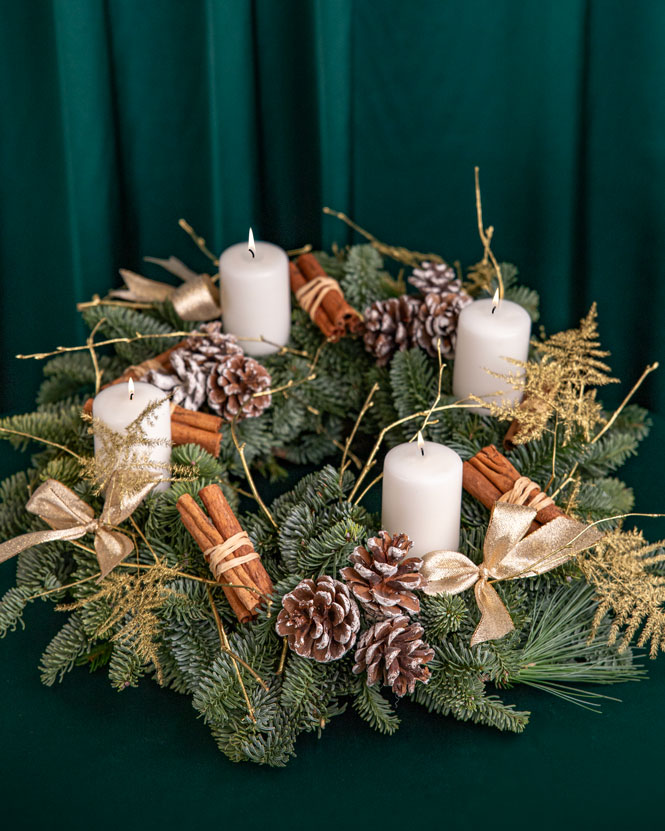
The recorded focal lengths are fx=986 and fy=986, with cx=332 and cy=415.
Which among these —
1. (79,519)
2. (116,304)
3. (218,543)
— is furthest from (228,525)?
(116,304)

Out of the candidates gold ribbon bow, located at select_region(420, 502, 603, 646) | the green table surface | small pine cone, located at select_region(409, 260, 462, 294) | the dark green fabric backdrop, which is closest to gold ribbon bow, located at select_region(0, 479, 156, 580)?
the green table surface

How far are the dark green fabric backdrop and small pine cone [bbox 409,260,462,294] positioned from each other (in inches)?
9.9

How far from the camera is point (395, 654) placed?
73 centimetres

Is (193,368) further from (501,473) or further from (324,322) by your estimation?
(501,473)

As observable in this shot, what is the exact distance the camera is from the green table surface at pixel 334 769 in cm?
71

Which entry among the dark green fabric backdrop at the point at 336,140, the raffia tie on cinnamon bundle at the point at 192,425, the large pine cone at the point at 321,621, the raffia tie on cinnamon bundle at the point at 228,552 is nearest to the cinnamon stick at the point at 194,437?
the raffia tie on cinnamon bundle at the point at 192,425

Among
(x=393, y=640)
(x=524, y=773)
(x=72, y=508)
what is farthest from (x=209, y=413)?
(x=524, y=773)

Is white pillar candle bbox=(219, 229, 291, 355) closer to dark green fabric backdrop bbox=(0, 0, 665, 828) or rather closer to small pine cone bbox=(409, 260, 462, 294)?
small pine cone bbox=(409, 260, 462, 294)

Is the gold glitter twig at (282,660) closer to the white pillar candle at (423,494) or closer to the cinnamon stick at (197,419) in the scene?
the white pillar candle at (423,494)

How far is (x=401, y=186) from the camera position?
4.32 ft

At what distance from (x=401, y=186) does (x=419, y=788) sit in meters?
0.83

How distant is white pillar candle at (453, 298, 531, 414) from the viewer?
916mm

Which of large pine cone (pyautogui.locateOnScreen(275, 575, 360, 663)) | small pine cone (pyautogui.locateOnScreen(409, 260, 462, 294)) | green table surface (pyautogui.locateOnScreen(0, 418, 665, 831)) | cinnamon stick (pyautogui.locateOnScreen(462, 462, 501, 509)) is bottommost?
green table surface (pyautogui.locateOnScreen(0, 418, 665, 831))

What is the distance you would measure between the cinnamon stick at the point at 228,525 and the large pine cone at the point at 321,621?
0.04 metres
